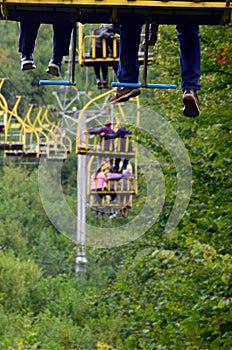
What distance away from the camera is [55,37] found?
25.1 ft

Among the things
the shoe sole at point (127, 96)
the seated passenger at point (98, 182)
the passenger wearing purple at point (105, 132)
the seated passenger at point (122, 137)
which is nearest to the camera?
the shoe sole at point (127, 96)

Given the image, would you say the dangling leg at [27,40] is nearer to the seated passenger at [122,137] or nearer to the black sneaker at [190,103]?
the black sneaker at [190,103]

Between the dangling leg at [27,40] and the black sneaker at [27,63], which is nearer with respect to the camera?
the dangling leg at [27,40]

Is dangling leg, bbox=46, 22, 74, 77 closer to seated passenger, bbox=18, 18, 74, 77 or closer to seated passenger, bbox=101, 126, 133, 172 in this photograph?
seated passenger, bbox=18, 18, 74, 77

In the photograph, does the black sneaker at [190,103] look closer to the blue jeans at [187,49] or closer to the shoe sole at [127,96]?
the blue jeans at [187,49]

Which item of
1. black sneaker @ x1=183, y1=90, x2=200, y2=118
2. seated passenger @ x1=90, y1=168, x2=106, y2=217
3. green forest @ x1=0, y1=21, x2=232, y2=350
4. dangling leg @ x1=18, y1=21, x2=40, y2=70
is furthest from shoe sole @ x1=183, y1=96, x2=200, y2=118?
seated passenger @ x1=90, y1=168, x2=106, y2=217

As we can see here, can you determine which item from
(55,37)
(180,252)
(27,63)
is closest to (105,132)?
(180,252)

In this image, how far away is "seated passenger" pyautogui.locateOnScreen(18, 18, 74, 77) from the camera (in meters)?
7.41

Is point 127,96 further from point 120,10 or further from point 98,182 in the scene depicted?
point 98,182

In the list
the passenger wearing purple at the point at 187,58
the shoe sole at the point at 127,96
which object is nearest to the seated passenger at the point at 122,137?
the shoe sole at the point at 127,96

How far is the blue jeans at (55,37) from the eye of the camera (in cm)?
742

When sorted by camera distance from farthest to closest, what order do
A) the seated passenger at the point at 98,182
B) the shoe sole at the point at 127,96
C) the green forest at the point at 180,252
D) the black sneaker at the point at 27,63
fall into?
the seated passenger at the point at 98,182 → the green forest at the point at 180,252 → the black sneaker at the point at 27,63 → the shoe sole at the point at 127,96

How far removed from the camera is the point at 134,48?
755cm

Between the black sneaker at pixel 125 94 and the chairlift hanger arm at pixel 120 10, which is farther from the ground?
the chairlift hanger arm at pixel 120 10
